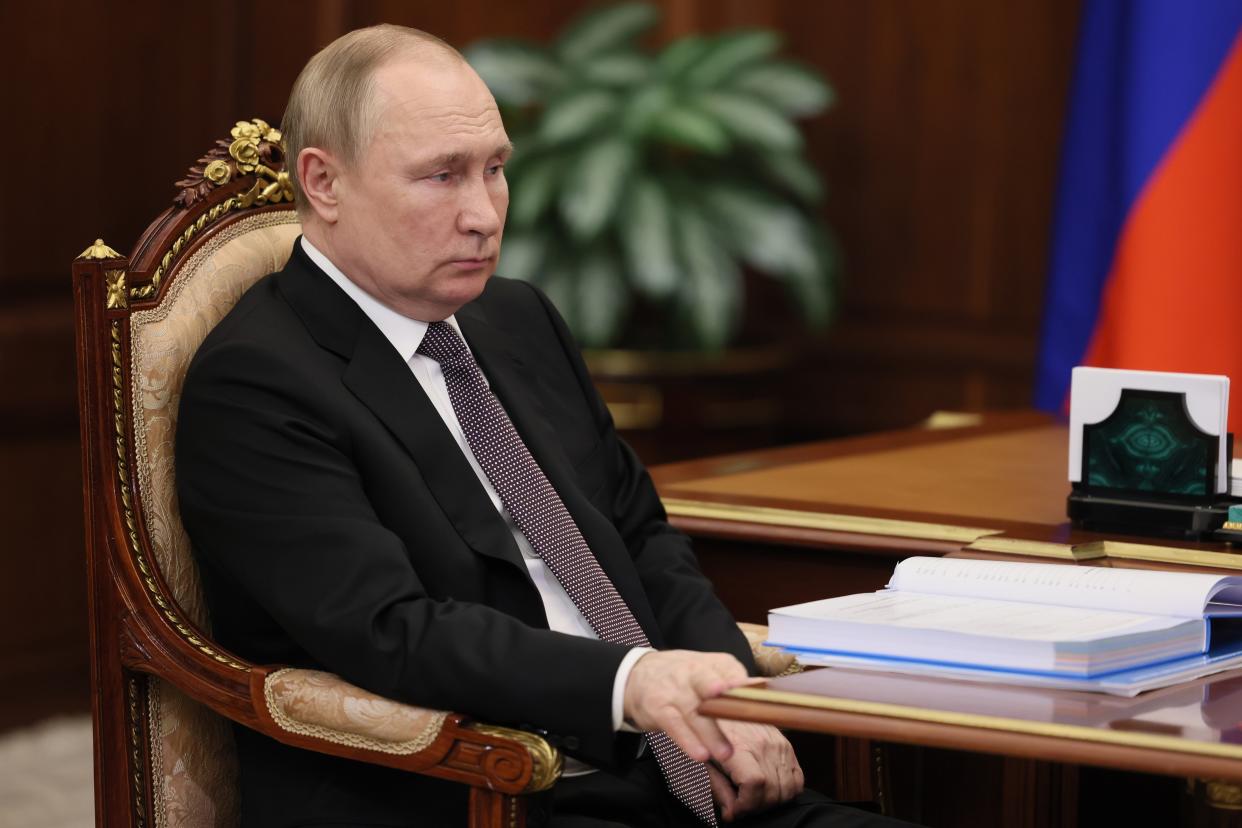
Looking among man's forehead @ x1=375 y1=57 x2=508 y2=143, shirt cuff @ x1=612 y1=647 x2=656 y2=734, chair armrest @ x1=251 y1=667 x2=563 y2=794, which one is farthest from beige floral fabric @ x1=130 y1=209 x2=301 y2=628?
shirt cuff @ x1=612 y1=647 x2=656 y2=734

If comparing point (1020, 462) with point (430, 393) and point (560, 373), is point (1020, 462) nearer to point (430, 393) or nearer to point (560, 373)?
point (560, 373)

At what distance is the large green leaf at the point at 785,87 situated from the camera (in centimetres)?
497

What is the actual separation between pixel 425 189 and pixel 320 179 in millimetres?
146

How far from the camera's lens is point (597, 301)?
474cm

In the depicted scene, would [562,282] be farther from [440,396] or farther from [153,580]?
[153,580]

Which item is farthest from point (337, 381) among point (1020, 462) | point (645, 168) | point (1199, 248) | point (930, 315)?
point (930, 315)

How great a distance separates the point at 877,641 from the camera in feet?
5.24

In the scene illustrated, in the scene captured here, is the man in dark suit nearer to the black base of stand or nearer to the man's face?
the man's face

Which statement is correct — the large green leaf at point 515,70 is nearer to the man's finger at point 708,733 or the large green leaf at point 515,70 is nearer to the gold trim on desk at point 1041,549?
the gold trim on desk at point 1041,549

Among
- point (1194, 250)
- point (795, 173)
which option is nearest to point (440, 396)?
point (1194, 250)

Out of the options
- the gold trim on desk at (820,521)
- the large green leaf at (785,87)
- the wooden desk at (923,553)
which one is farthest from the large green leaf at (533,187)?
the gold trim on desk at (820,521)

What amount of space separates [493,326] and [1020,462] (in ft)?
3.76

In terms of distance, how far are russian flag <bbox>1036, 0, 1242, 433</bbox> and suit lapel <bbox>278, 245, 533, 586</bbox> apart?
7.77 ft

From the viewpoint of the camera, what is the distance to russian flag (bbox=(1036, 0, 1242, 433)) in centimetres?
399
